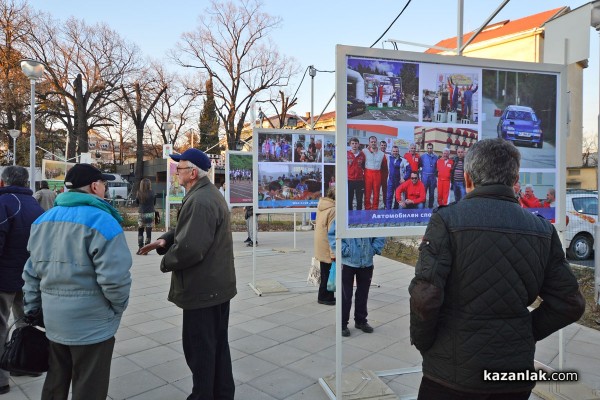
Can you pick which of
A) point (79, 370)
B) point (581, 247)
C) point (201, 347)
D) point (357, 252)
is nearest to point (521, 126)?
point (357, 252)

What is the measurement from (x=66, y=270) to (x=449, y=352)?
7.08ft

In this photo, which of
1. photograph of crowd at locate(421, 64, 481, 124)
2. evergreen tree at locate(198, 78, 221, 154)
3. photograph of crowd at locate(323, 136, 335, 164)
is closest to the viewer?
photograph of crowd at locate(421, 64, 481, 124)

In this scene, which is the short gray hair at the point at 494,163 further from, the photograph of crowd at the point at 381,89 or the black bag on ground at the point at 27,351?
the black bag on ground at the point at 27,351

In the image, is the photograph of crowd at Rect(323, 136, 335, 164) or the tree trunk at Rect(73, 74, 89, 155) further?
the tree trunk at Rect(73, 74, 89, 155)

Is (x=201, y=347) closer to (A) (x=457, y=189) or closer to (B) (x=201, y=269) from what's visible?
(B) (x=201, y=269)

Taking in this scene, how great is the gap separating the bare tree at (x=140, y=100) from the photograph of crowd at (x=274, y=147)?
30356mm

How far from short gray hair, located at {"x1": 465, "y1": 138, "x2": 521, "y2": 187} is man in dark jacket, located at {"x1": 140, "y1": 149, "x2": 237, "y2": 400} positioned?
1845mm

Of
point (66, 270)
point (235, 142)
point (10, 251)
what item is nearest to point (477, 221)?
point (66, 270)

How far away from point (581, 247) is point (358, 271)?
9548 millimetres

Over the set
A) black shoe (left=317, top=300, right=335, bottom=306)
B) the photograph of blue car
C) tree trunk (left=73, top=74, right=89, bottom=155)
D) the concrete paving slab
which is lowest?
black shoe (left=317, top=300, right=335, bottom=306)

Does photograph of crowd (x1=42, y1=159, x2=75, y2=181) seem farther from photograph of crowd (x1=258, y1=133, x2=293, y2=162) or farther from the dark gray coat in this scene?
the dark gray coat

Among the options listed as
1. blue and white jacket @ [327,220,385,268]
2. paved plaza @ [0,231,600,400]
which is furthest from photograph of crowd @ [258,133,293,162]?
blue and white jacket @ [327,220,385,268]

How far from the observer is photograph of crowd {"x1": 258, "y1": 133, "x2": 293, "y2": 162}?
7.41 m

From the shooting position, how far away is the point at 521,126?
3613 mm
